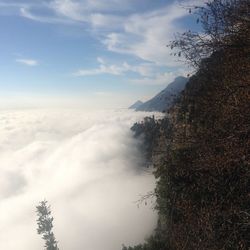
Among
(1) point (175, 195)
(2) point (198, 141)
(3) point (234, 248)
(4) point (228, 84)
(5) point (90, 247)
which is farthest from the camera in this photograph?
(5) point (90, 247)

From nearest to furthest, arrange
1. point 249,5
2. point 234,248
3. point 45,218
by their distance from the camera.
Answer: point 249,5 < point 234,248 < point 45,218

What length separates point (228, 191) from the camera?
1238cm

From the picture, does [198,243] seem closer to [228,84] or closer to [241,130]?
[241,130]

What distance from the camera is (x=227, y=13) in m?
9.22

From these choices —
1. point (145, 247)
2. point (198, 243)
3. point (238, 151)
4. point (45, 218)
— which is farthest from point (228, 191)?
point (45, 218)

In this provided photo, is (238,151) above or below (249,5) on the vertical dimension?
below

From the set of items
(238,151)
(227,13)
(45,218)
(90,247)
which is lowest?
(90,247)

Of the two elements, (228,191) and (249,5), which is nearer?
(249,5)

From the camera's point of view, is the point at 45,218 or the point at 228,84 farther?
the point at 45,218

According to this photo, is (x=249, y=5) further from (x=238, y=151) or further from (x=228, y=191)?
(x=228, y=191)

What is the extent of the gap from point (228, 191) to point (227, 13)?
6142mm

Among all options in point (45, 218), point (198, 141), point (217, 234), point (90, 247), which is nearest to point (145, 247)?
point (217, 234)

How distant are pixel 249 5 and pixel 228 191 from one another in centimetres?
634

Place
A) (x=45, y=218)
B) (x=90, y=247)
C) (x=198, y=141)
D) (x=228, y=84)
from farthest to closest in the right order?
1. (x=90, y=247)
2. (x=45, y=218)
3. (x=198, y=141)
4. (x=228, y=84)
